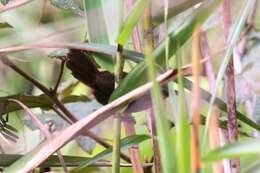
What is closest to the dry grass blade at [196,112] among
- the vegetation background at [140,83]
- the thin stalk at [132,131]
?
the vegetation background at [140,83]

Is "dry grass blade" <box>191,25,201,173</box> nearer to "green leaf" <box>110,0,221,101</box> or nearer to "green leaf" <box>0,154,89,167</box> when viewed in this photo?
"green leaf" <box>110,0,221,101</box>

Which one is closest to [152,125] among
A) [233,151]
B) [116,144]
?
[116,144]

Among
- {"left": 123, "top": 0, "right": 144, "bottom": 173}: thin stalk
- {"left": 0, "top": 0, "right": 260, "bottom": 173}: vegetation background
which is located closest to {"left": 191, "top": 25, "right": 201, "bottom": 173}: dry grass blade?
{"left": 0, "top": 0, "right": 260, "bottom": 173}: vegetation background

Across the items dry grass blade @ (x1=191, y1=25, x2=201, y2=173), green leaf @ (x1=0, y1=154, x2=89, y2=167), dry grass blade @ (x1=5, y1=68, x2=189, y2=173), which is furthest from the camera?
green leaf @ (x1=0, y1=154, x2=89, y2=167)

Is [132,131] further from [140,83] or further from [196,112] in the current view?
[196,112]

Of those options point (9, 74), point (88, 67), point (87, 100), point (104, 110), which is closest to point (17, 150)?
point (9, 74)

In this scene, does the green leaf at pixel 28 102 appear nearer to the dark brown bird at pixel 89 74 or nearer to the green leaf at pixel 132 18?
the dark brown bird at pixel 89 74
